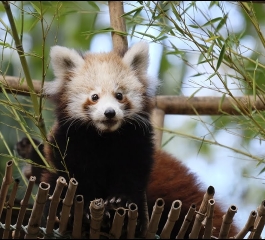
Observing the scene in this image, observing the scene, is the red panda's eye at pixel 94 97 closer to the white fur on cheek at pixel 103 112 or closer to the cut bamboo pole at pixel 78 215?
the white fur on cheek at pixel 103 112

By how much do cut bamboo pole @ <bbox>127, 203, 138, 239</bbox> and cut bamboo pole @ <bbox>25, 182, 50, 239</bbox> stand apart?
0.96 feet

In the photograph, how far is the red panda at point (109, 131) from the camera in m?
2.67

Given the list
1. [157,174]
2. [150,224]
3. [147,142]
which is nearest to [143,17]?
[147,142]

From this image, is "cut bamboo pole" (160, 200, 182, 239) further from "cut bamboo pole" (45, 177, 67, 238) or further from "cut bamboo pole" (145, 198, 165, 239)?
"cut bamboo pole" (45, 177, 67, 238)

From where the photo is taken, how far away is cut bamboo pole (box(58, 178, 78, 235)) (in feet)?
6.66

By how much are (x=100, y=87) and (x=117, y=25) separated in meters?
0.30

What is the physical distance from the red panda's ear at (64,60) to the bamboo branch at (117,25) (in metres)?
0.20

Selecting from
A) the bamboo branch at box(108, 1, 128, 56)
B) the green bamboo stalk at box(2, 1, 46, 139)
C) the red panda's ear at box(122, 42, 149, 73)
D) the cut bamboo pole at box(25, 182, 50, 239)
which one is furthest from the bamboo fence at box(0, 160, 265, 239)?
the red panda's ear at box(122, 42, 149, 73)

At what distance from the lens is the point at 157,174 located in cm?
307

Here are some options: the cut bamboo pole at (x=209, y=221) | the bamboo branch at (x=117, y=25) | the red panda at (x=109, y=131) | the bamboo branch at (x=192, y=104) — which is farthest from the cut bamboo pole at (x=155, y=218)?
the bamboo branch at (x=192, y=104)

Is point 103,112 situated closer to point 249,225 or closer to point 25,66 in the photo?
point 25,66

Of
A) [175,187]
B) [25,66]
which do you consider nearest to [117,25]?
[25,66]

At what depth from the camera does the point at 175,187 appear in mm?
3002

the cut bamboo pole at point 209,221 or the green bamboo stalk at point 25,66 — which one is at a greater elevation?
the green bamboo stalk at point 25,66
